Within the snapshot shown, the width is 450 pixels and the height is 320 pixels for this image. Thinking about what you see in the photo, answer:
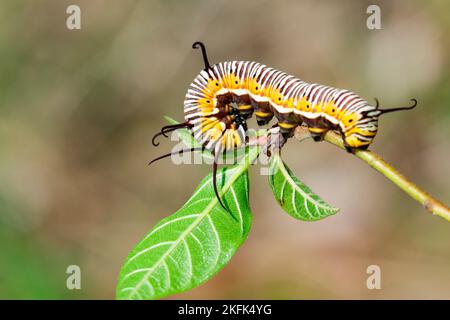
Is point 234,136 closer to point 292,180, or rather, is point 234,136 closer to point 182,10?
point 292,180

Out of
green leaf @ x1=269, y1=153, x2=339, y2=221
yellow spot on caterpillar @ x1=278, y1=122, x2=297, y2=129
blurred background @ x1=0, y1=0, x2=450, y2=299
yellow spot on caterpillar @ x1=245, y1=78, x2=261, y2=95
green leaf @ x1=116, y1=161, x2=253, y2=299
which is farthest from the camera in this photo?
blurred background @ x1=0, y1=0, x2=450, y2=299

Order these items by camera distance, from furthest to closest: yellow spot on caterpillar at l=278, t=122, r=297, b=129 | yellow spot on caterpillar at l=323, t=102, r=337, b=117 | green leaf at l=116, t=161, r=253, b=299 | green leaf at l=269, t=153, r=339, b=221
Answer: yellow spot on caterpillar at l=323, t=102, r=337, b=117 → yellow spot on caterpillar at l=278, t=122, r=297, b=129 → green leaf at l=269, t=153, r=339, b=221 → green leaf at l=116, t=161, r=253, b=299

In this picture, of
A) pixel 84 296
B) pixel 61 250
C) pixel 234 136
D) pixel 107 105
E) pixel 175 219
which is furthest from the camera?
pixel 107 105

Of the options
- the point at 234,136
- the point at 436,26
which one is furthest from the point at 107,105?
the point at 234,136

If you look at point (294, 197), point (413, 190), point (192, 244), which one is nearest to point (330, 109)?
point (294, 197)

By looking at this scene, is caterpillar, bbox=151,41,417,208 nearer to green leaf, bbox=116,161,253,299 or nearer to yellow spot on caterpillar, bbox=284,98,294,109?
yellow spot on caterpillar, bbox=284,98,294,109

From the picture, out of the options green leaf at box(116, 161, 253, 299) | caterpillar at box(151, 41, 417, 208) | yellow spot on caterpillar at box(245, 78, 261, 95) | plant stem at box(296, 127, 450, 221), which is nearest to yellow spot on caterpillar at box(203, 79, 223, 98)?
caterpillar at box(151, 41, 417, 208)
